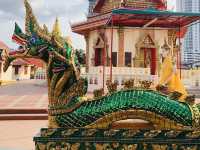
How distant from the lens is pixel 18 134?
6914 millimetres

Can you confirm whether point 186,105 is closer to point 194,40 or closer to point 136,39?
point 136,39

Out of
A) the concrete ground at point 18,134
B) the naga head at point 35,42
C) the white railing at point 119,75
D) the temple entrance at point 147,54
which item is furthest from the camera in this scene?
the temple entrance at point 147,54

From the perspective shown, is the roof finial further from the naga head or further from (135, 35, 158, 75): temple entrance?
(135, 35, 158, 75): temple entrance

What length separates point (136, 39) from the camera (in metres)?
22.2

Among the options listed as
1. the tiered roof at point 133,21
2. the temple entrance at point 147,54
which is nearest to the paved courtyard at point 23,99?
the tiered roof at point 133,21

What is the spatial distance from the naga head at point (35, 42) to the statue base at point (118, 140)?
103 cm

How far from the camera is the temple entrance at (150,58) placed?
22547 millimetres

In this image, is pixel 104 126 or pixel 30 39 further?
pixel 30 39

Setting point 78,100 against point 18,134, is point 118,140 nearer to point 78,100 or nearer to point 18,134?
point 78,100

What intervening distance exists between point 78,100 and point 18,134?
2786 millimetres

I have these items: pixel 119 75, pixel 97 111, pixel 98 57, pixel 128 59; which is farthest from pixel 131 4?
pixel 97 111

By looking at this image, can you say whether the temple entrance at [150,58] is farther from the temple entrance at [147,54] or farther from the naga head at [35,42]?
the naga head at [35,42]

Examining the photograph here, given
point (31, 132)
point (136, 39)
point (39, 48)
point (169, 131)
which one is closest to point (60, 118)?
point (39, 48)

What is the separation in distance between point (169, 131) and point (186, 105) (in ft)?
1.51
